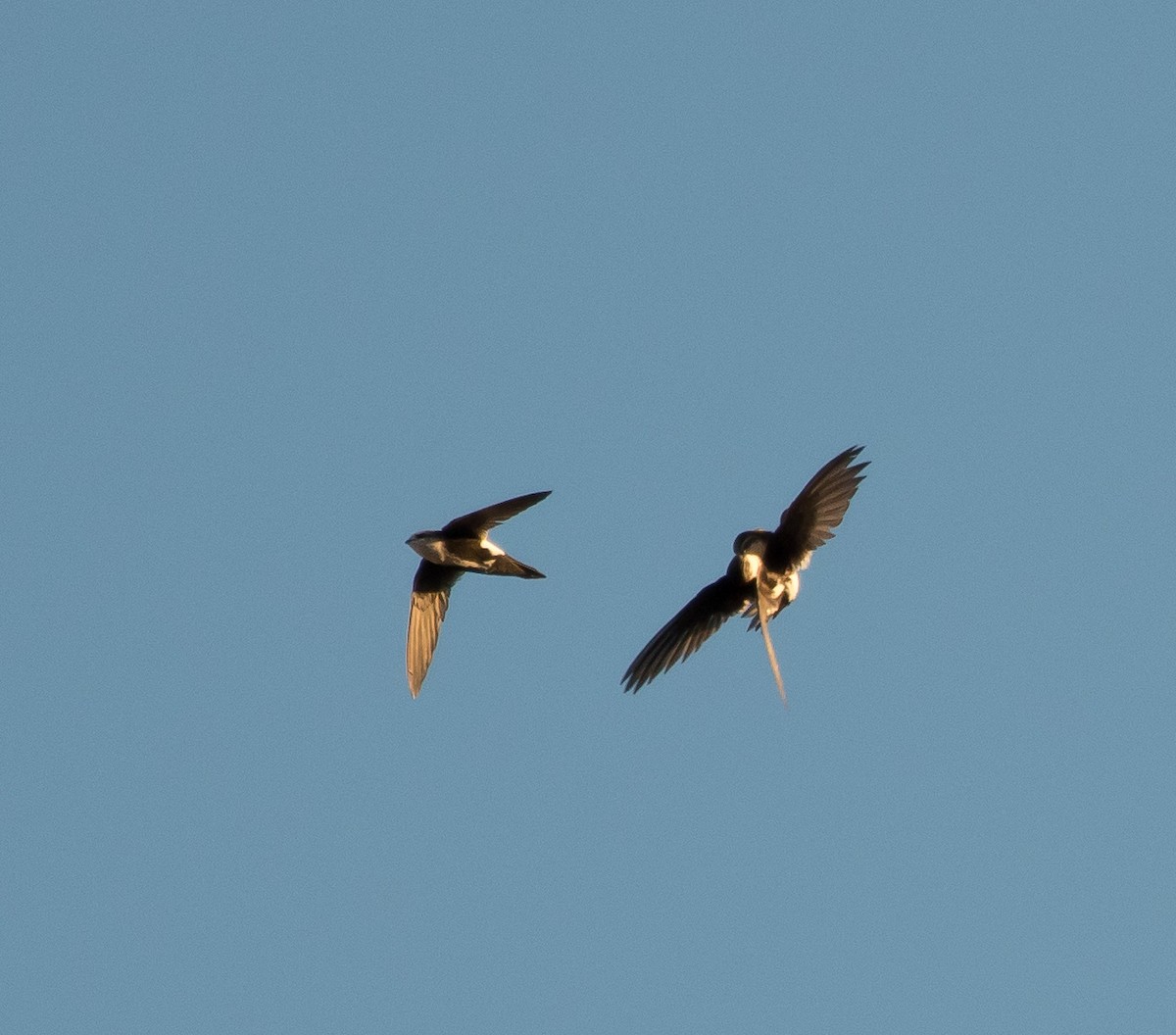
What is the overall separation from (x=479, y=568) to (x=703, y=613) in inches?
80.4

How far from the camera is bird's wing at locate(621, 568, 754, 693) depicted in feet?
53.4

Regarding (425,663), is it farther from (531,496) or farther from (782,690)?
(782,690)

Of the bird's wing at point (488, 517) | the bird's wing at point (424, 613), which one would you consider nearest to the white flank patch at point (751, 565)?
the bird's wing at point (488, 517)

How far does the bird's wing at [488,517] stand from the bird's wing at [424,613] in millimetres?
1123

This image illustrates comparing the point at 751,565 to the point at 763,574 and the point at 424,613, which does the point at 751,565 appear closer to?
the point at 763,574

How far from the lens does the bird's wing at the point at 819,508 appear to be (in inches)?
620

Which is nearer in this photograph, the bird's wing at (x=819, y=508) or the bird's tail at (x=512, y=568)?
the bird's wing at (x=819, y=508)

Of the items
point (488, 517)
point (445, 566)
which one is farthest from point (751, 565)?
point (445, 566)

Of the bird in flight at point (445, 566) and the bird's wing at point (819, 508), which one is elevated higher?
the bird in flight at point (445, 566)

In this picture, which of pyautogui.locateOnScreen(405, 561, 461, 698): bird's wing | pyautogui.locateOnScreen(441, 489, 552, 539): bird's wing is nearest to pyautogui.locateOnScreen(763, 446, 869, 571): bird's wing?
pyautogui.locateOnScreen(441, 489, 552, 539): bird's wing

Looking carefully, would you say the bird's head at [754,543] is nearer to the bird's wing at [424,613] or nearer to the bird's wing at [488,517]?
the bird's wing at [488,517]

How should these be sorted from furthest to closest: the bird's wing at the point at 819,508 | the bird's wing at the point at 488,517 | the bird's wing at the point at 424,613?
1. the bird's wing at the point at 424,613
2. the bird's wing at the point at 488,517
3. the bird's wing at the point at 819,508

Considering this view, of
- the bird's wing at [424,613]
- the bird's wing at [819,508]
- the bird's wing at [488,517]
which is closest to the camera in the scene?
the bird's wing at [819,508]

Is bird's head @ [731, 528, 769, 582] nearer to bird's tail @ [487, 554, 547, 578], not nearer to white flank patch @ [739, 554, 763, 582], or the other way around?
white flank patch @ [739, 554, 763, 582]
